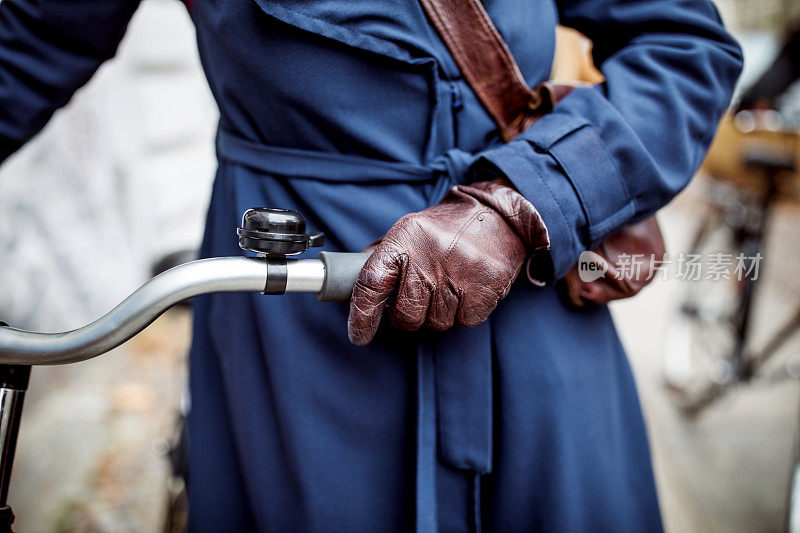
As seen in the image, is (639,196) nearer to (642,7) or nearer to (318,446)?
(642,7)

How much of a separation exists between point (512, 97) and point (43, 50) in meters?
0.84

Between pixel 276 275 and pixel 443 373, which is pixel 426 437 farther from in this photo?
pixel 276 275

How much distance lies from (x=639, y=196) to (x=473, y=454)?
1.63 ft

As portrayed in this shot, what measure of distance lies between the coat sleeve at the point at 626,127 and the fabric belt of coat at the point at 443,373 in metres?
0.14

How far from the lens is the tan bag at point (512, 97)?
36.4 inches

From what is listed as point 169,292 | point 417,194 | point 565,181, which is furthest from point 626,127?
point 169,292

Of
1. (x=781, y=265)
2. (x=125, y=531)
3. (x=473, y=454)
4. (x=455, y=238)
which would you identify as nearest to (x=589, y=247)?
(x=455, y=238)

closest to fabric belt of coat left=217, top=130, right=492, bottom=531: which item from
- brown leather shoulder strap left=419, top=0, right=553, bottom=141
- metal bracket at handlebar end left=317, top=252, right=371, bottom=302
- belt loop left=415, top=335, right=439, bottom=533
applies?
belt loop left=415, top=335, right=439, bottom=533

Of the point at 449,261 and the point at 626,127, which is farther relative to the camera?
the point at 626,127

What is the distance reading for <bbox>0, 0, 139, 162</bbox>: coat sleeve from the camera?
105cm

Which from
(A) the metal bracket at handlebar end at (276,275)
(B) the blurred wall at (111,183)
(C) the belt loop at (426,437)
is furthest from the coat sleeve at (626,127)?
(B) the blurred wall at (111,183)

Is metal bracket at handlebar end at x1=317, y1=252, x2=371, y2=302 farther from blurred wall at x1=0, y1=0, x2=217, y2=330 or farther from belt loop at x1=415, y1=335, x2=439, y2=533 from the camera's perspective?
blurred wall at x1=0, y1=0, x2=217, y2=330

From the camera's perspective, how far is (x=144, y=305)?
72cm

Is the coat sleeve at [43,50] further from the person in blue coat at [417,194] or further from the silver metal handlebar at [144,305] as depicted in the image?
the silver metal handlebar at [144,305]
